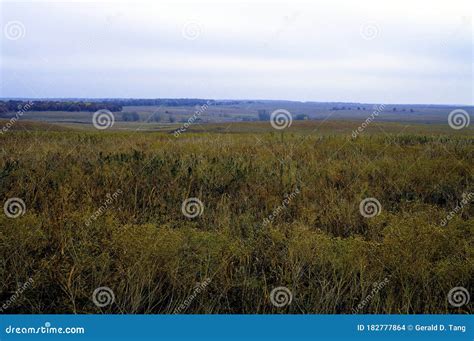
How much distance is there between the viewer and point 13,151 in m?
8.97

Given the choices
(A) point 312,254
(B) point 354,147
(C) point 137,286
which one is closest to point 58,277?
(C) point 137,286

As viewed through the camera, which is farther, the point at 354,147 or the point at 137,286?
the point at 354,147

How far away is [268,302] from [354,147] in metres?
7.76

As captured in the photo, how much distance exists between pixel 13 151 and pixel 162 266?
6802mm

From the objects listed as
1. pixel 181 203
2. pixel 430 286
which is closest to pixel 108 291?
pixel 181 203

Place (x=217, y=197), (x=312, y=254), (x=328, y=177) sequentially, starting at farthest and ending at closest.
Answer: (x=328, y=177), (x=217, y=197), (x=312, y=254)

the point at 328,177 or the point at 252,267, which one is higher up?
the point at 328,177

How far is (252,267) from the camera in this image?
396 cm
